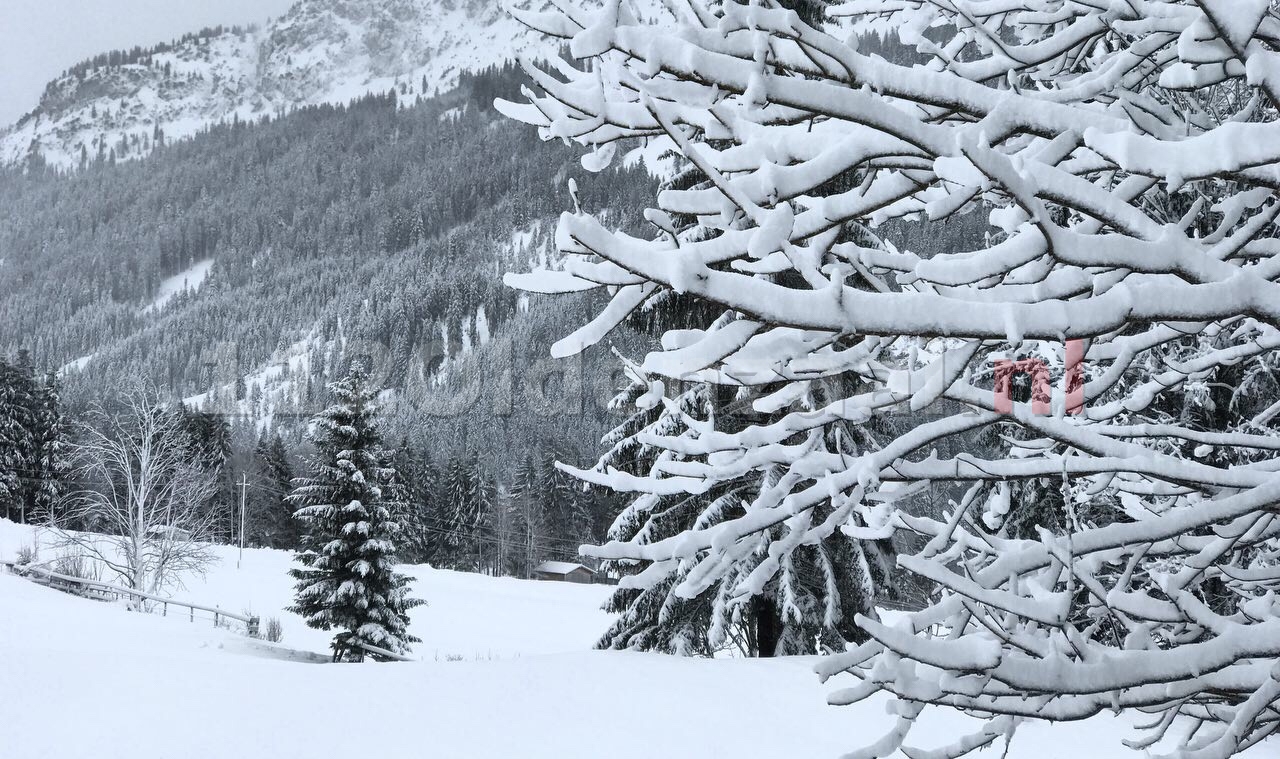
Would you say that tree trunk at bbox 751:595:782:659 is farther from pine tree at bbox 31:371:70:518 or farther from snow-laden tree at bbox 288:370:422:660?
pine tree at bbox 31:371:70:518

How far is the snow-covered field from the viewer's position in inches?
182

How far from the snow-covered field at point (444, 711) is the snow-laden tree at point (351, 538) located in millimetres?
13035

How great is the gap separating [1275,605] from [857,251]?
1091 mm

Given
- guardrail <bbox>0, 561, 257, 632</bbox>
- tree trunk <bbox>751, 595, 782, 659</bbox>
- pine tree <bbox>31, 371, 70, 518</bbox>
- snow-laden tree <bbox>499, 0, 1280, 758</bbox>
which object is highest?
pine tree <bbox>31, 371, 70, 518</bbox>

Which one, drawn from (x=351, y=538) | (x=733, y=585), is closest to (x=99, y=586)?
(x=351, y=538)

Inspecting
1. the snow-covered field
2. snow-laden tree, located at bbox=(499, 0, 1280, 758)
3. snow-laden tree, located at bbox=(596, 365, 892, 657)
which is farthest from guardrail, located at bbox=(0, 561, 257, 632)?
snow-laden tree, located at bbox=(499, 0, 1280, 758)

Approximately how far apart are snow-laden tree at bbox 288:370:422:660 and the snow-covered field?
13.0 meters

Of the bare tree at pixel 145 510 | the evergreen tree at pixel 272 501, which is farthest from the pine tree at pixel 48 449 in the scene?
the bare tree at pixel 145 510

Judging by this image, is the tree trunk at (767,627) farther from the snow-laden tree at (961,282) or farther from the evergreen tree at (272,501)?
the evergreen tree at (272,501)

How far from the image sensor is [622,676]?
20.0 feet

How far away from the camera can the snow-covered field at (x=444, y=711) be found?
4625mm

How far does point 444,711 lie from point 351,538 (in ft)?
50.3

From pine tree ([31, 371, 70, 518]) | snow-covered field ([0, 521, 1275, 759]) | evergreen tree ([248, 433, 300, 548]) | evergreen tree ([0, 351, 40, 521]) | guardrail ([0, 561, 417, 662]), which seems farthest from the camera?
evergreen tree ([248, 433, 300, 548])

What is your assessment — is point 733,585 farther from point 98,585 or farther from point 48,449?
point 48,449
